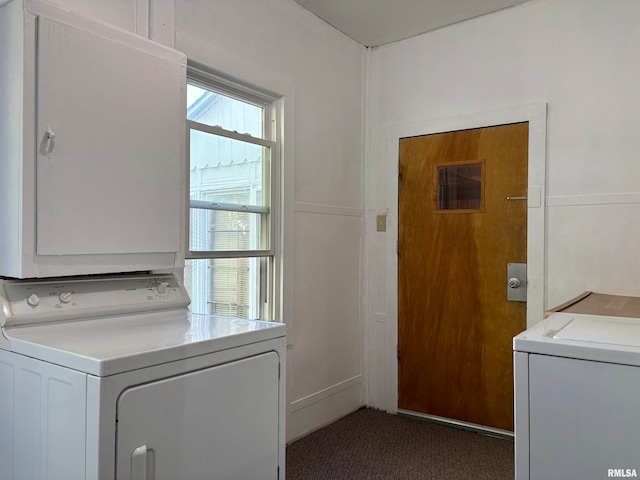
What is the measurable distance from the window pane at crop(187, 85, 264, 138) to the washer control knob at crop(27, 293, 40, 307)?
1113 millimetres

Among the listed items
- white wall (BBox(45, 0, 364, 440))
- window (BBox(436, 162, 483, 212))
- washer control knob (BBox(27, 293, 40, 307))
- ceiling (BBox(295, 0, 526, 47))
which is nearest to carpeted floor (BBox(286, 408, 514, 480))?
white wall (BBox(45, 0, 364, 440))

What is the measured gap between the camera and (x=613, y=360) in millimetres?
1192

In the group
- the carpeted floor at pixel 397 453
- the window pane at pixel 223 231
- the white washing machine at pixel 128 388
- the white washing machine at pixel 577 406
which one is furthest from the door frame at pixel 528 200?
the white washing machine at pixel 128 388

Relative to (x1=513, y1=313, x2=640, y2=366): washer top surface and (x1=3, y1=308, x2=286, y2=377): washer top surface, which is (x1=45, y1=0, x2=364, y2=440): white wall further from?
(x1=513, y1=313, x2=640, y2=366): washer top surface

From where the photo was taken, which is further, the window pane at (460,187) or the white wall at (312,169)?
the window pane at (460,187)

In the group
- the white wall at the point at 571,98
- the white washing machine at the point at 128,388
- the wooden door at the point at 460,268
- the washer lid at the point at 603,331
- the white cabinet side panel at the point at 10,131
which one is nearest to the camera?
the white washing machine at the point at 128,388

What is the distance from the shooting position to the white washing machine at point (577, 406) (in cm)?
118

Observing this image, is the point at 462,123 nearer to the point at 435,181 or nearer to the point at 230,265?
the point at 435,181

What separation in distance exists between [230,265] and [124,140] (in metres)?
1.01

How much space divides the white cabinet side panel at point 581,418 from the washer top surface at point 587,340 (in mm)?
21

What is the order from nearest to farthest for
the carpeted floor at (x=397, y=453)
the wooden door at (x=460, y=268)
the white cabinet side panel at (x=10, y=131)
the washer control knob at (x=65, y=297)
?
the white cabinet side panel at (x=10, y=131) < the washer control knob at (x=65, y=297) < the carpeted floor at (x=397, y=453) < the wooden door at (x=460, y=268)

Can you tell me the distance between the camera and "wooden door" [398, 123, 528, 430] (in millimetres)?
2879

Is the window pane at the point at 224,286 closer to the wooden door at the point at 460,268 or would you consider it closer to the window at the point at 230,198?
the window at the point at 230,198

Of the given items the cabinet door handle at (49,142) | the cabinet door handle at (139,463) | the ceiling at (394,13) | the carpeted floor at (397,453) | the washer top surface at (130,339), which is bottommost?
the carpeted floor at (397,453)
